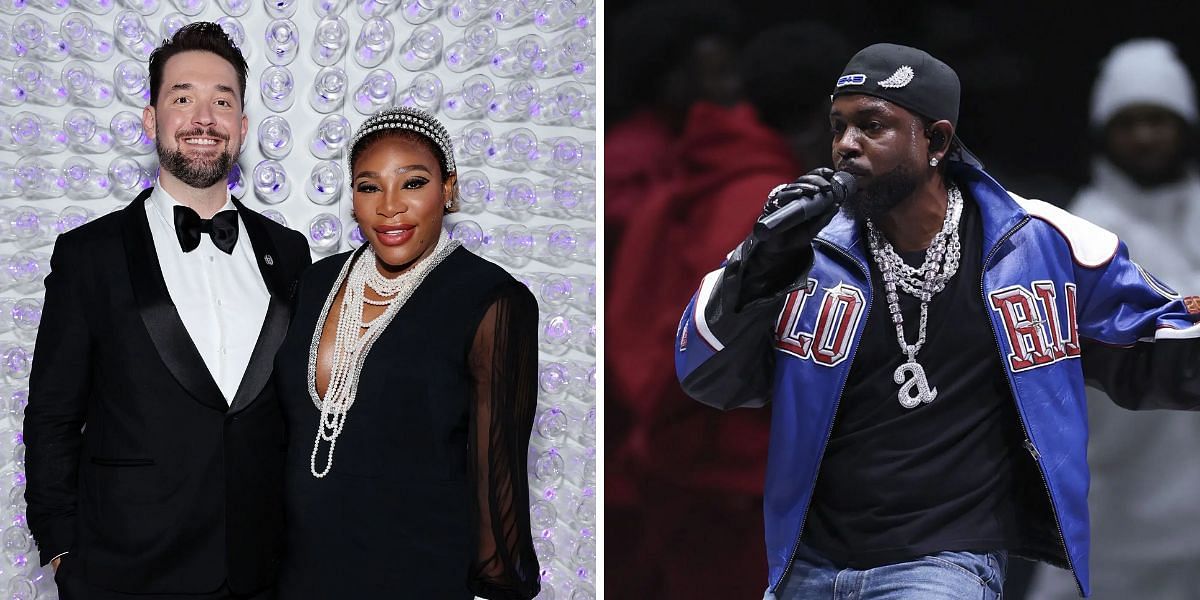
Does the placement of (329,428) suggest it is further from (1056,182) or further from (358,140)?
(1056,182)

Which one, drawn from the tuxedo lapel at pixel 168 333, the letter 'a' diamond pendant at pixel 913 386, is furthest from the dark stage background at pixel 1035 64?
the tuxedo lapel at pixel 168 333

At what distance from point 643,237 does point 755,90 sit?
1.90ft

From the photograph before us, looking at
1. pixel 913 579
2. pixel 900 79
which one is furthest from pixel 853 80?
pixel 913 579

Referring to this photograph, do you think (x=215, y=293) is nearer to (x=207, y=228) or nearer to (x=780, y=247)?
(x=207, y=228)

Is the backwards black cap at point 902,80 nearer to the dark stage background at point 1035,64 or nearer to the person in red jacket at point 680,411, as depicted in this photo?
the dark stage background at point 1035,64

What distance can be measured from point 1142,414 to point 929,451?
112cm

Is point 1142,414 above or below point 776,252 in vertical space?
below

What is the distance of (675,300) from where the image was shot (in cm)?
380

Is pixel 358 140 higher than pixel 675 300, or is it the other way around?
pixel 358 140

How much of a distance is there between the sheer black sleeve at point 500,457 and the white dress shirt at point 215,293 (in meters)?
0.62

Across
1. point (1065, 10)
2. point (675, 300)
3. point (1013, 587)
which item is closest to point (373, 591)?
point (675, 300)

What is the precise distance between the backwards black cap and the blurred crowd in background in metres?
0.74

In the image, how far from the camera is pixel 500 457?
278 centimetres

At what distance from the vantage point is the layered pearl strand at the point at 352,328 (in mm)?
2799
